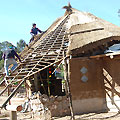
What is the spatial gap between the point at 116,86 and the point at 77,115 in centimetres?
233

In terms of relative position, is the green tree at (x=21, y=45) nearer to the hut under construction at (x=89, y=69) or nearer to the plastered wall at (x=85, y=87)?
the hut under construction at (x=89, y=69)

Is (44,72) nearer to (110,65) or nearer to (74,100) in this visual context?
(74,100)

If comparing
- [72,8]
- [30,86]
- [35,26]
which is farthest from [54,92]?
[72,8]

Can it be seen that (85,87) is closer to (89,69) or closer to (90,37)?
(89,69)

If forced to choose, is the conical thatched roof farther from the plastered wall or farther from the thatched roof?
the plastered wall

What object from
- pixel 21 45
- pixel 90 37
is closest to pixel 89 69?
pixel 90 37

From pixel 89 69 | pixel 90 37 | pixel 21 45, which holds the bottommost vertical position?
pixel 89 69

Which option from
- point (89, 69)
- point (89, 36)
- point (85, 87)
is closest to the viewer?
point (85, 87)

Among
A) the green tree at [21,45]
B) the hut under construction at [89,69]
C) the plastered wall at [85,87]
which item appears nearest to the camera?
the hut under construction at [89,69]

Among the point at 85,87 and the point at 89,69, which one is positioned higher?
the point at 89,69

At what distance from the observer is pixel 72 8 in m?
15.1

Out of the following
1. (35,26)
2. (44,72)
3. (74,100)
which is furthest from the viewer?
(35,26)

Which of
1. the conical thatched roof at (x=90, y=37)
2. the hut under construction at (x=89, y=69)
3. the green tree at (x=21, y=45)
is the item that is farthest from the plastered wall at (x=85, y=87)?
the green tree at (x=21, y=45)

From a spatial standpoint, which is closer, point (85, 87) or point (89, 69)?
point (85, 87)
